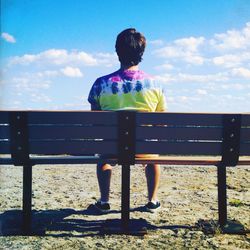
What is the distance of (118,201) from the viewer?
4.59m

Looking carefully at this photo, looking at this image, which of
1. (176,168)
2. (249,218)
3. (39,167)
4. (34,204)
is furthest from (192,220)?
(39,167)

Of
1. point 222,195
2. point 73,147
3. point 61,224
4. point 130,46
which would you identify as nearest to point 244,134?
point 222,195

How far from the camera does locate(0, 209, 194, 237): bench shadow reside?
135 inches

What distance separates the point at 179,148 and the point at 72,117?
994mm

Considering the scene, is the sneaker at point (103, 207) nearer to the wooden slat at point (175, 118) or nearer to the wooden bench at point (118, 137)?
the wooden bench at point (118, 137)

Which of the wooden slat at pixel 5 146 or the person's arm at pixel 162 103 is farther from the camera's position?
the person's arm at pixel 162 103

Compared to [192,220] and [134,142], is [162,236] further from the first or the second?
[134,142]

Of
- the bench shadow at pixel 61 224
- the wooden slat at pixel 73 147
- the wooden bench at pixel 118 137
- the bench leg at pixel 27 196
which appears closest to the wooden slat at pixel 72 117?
the wooden bench at pixel 118 137

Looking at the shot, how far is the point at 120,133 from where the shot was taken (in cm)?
345

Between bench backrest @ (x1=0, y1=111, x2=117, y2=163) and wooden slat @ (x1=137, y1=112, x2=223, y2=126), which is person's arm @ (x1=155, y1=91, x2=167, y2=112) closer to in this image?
wooden slat @ (x1=137, y1=112, x2=223, y2=126)

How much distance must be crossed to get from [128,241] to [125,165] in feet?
2.17

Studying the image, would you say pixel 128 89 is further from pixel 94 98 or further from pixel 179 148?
pixel 179 148

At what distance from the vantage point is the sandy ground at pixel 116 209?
10.6 ft

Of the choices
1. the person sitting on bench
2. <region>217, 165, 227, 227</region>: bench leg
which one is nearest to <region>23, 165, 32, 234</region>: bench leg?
the person sitting on bench
